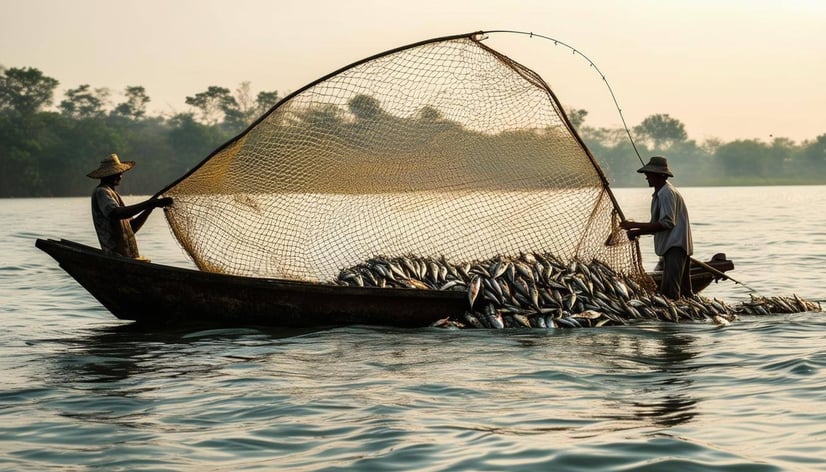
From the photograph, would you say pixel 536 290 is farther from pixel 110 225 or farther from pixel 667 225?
pixel 110 225

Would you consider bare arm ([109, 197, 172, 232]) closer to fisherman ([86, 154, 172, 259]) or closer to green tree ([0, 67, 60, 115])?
fisherman ([86, 154, 172, 259])

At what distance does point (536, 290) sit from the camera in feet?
32.1

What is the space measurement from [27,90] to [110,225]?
253 feet

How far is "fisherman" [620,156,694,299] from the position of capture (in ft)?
32.1

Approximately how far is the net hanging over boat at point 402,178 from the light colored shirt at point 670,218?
66cm

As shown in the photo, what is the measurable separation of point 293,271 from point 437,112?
2.22 metres

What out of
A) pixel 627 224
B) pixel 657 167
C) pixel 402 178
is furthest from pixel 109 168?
pixel 657 167

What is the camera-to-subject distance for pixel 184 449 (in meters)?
5.52

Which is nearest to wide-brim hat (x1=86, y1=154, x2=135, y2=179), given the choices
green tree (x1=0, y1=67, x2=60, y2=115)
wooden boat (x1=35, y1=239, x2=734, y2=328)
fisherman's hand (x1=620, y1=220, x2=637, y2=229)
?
wooden boat (x1=35, y1=239, x2=734, y2=328)

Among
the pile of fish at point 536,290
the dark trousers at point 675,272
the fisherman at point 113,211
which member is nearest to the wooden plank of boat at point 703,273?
the dark trousers at point 675,272

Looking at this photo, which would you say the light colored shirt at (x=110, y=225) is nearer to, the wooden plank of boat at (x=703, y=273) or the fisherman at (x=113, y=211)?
the fisherman at (x=113, y=211)

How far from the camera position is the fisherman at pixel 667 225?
9781mm

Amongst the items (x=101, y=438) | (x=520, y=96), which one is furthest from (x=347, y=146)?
(x=101, y=438)

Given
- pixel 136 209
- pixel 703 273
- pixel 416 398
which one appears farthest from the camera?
pixel 703 273
